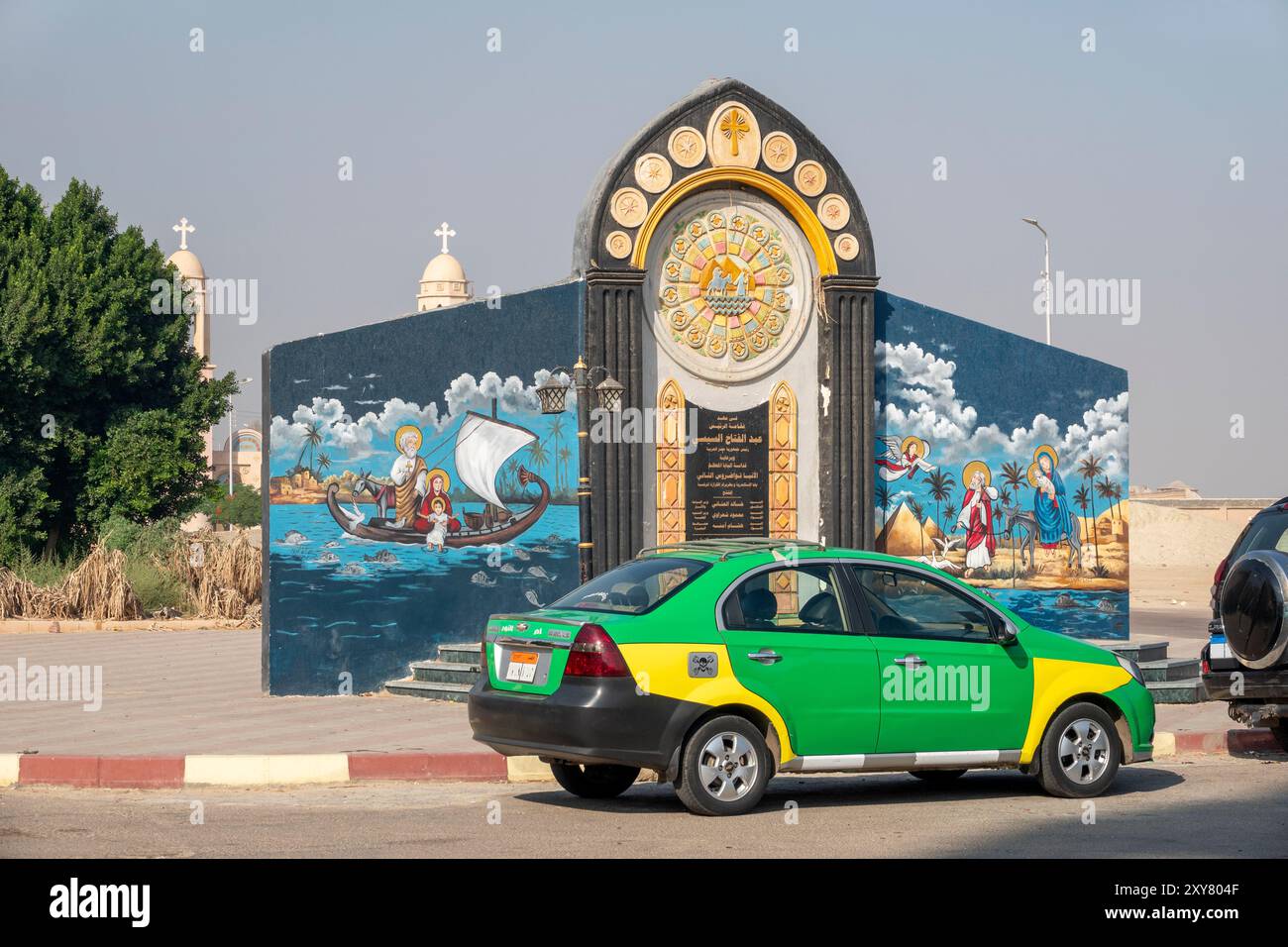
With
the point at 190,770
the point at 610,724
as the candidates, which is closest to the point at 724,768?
the point at 610,724

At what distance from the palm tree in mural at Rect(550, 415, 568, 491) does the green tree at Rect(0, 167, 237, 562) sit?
865 inches

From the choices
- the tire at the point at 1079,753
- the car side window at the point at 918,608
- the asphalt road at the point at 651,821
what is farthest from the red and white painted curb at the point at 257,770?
the tire at the point at 1079,753

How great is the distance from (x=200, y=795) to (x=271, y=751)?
170 centimetres

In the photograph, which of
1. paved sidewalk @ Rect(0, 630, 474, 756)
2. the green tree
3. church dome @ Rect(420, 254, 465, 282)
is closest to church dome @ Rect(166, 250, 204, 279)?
church dome @ Rect(420, 254, 465, 282)

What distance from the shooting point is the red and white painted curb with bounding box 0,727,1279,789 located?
10844 mm

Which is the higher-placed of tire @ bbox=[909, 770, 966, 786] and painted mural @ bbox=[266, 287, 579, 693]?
painted mural @ bbox=[266, 287, 579, 693]

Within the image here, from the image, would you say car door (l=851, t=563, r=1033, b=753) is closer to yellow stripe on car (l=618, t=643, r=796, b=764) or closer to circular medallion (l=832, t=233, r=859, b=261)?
yellow stripe on car (l=618, t=643, r=796, b=764)

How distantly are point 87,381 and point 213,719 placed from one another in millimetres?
26037

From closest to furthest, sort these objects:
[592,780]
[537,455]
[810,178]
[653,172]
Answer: [592,780] < [537,455] < [653,172] < [810,178]

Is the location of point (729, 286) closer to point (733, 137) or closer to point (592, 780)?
point (733, 137)

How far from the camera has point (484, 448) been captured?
56.8 feet

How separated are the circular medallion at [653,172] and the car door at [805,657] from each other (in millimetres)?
8739
